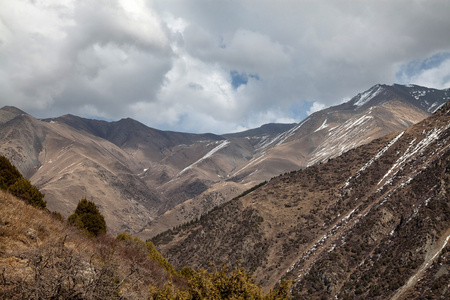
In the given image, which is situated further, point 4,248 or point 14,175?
point 14,175

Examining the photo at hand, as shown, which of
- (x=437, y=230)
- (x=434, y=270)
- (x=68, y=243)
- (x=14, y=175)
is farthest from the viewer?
(x=437, y=230)

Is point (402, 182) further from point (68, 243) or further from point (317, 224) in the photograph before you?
point (68, 243)

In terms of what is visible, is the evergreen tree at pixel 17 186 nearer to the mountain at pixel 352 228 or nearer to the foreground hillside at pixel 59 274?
the foreground hillside at pixel 59 274

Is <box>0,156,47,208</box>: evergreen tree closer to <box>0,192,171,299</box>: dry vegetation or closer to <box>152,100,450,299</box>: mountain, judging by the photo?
<box>0,192,171,299</box>: dry vegetation

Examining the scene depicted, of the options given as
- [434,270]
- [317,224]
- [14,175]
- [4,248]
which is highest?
[14,175]

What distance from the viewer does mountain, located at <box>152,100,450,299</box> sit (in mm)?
56531

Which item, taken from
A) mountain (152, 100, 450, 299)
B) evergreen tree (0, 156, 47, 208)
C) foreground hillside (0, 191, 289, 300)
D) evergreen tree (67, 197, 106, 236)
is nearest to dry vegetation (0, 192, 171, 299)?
foreground hillside (0, 191, 289, 300)

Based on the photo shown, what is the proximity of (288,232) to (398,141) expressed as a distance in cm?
4930

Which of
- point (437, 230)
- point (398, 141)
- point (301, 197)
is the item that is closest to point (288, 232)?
point (301, 197)

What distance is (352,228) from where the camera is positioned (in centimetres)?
7625

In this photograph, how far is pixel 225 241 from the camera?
101625 millimetres

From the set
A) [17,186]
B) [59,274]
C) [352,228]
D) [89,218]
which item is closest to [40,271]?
[59,274]

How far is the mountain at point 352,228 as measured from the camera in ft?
185

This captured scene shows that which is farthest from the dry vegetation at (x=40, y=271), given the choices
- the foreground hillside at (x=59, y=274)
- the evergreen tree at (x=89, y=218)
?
the evergreen tree at (x=89, y=218)
